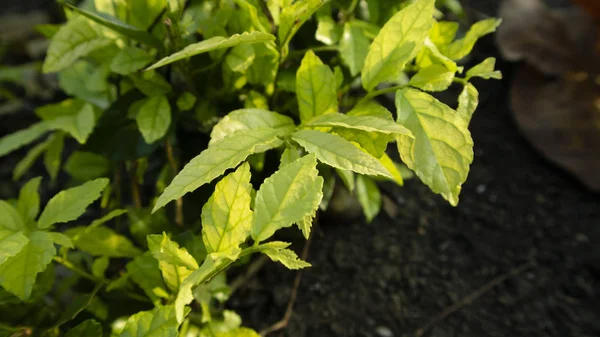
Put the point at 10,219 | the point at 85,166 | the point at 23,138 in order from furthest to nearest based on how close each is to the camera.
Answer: the point at 85,166 < the point at 23,138 < the point at 10,219

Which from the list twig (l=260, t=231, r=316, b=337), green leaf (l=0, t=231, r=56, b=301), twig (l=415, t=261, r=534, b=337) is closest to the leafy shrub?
green leaf (l=0, t=231, r=56, b=301)

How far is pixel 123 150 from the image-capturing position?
1.17m

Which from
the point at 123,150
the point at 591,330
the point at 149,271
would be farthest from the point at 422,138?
the point at 591,330

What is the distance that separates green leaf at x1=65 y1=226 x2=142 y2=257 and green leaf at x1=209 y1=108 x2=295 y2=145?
0.32 meters

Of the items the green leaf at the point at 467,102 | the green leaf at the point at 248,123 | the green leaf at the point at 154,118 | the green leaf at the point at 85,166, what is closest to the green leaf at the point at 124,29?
the green leaf at the point at 154,118

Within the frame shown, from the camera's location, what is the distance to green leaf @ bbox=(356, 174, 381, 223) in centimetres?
135

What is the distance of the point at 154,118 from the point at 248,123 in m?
0.24

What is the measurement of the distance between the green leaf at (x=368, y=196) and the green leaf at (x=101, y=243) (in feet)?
1.76

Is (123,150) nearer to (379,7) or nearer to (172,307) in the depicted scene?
(172,307)

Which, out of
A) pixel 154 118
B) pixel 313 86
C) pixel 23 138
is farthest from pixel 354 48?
pixel 23 138

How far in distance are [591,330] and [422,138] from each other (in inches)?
37.9

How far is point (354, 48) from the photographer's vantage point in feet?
3.53

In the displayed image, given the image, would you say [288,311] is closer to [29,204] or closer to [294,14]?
[29,204]

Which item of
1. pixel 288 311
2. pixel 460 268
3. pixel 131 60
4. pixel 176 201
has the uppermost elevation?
pixel 131 60
